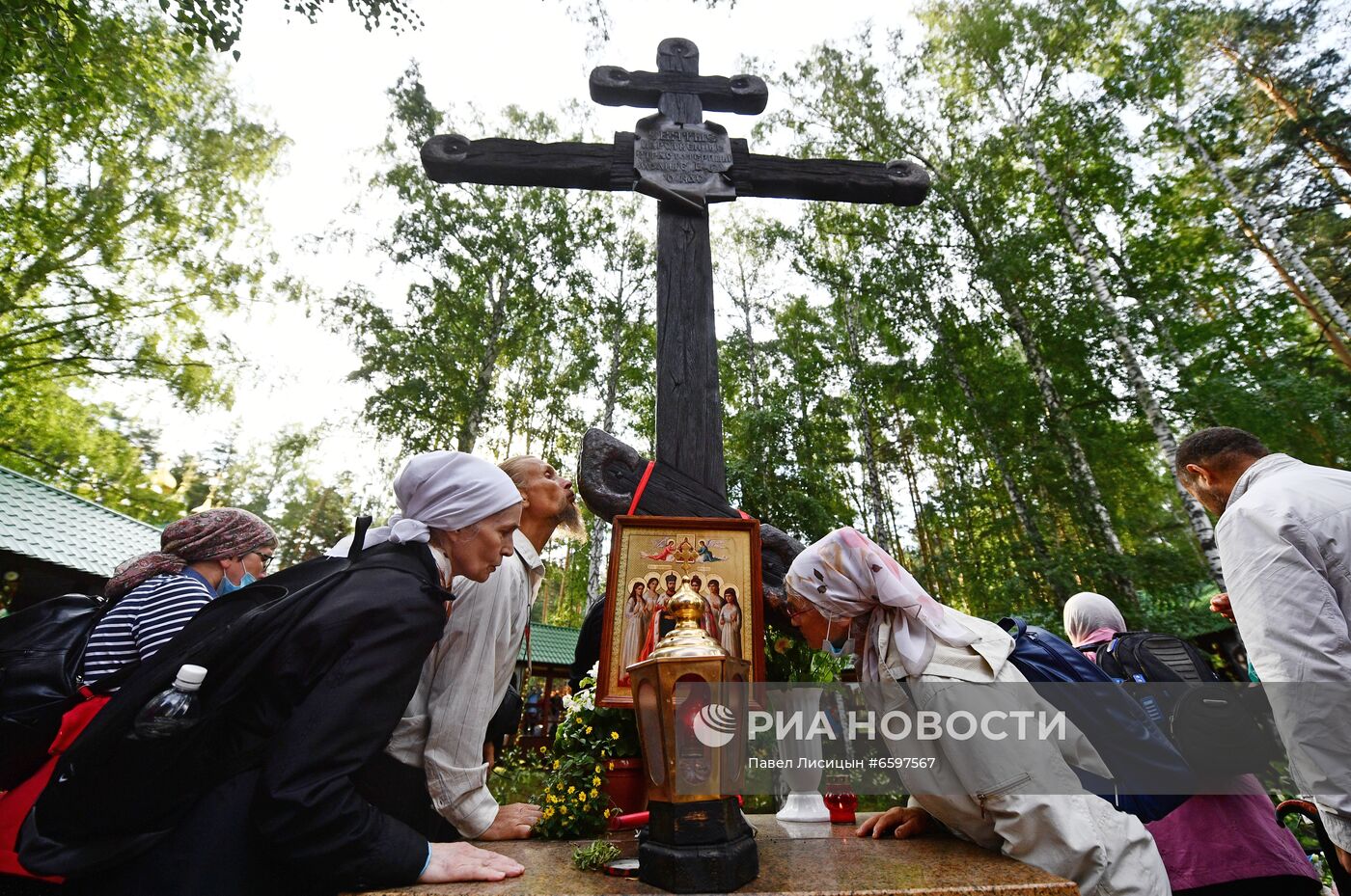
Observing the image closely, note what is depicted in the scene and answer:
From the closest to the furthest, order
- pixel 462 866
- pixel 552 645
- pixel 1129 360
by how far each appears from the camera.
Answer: pixel 462 866 < pixel 1129 360 < pixel 552 645

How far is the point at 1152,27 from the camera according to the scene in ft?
42.2

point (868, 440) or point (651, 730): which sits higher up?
point (868, 440)

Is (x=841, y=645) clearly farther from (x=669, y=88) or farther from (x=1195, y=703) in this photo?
(x=669, y=88)

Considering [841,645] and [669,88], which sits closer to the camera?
[841,645]

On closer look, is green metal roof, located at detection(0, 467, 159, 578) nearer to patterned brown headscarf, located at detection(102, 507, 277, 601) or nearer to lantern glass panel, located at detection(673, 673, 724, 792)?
patterned brown headscarf, located at detection(102, 507, 277, 601)

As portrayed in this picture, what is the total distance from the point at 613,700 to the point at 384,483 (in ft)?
46.9

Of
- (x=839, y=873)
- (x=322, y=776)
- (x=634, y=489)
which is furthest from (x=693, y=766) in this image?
(x=634, y=489)

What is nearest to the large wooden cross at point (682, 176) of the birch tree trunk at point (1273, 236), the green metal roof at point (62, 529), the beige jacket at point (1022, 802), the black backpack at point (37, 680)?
the beige jacket at point (1022, 802)

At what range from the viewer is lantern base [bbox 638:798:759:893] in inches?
61.1

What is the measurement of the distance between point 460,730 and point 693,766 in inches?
29.8

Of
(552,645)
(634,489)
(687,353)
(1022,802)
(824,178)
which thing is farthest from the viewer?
(552,645)

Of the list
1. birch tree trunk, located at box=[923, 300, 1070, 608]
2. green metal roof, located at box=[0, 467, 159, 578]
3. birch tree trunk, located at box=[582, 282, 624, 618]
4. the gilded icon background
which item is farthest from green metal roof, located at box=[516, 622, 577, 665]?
the gilded icon background

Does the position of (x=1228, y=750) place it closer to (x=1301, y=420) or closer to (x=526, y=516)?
(x=526, y=516)

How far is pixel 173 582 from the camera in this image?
262cm
